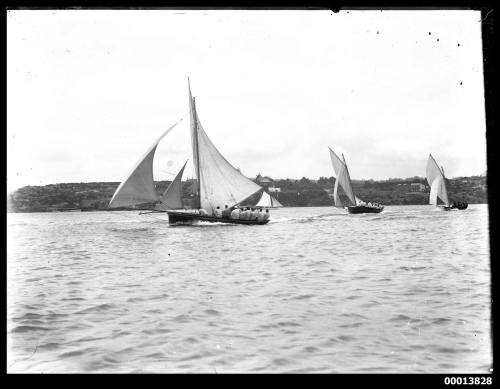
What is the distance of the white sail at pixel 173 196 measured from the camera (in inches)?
985

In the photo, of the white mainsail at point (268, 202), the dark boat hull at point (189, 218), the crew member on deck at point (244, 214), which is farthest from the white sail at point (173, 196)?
the white mainsail at point (268, 202)

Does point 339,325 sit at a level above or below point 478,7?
below

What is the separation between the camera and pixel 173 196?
25.4 meters

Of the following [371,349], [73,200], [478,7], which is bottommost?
A: [371,349]

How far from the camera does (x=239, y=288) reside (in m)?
8.77

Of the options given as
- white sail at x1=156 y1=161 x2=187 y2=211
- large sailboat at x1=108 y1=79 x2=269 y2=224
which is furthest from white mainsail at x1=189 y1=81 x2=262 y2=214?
white sail at x1=156 y1=161 x2=187 y2=211

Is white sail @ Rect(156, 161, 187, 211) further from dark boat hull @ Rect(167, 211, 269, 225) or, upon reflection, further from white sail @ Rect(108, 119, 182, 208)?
white sail @ Rect(108, 119, 182, 208)

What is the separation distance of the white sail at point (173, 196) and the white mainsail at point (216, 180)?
1.38 m

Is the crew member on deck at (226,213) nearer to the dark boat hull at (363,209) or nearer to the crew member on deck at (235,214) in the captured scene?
the crew member on deck at (235,214)

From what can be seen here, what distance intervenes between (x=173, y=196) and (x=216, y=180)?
311cm

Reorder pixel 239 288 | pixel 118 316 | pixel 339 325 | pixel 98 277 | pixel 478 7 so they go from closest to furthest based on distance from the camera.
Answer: pixel 478 7
pixel 339 325
pixel 118 316
pixel 239 288
pixel 98 277
